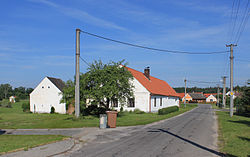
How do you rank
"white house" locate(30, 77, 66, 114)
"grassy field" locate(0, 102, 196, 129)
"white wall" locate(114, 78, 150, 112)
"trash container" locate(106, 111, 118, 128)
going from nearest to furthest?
"trash container" locate(106, 111, 118, 128), "grassy field" locate(0, 102, 196, 129), "white wall" locate(114, 78, 150, 112), "white house" locate(30, 77, 66, 114)

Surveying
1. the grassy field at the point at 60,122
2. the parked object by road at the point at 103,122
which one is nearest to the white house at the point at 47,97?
the grassy field at the point at 60,122

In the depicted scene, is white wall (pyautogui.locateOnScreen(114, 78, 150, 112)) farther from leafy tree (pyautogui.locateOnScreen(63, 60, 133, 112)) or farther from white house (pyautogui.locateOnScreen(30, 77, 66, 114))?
white house (pyautogui.locateOnScreen(30, 77, 66, 114))

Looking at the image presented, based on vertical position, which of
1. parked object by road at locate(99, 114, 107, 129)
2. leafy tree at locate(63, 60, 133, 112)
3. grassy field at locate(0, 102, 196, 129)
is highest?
leafy tree at locate(63, 60, 133, 112)

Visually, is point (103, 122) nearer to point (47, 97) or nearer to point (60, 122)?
point (60, 122)

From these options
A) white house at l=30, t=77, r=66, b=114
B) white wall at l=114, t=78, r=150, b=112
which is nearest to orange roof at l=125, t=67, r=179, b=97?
white wall at l=114, t=78, r=150, b=112

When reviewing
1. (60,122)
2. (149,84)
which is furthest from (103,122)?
(149,84)

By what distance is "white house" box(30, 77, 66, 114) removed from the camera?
35.0 meters

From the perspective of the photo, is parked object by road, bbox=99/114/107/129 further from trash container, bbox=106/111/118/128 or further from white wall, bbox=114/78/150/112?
white wall, bbox=114/78/150/112

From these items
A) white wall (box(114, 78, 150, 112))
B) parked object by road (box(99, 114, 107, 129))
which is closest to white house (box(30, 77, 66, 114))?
white wall (box(114, 78, 150, 112))

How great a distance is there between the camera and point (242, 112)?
35438 mm

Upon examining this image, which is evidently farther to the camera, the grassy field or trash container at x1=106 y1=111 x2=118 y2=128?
the grassy field

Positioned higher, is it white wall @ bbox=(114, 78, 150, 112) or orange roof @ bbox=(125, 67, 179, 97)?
orange roof @ bbox=(125, 67, 179, 97)

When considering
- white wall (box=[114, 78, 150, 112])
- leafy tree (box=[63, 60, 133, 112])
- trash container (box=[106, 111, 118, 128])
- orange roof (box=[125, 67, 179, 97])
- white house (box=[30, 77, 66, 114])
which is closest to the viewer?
trash container (box=[106, 111, 118, 128])

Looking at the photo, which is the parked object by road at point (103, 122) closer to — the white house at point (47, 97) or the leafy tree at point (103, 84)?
the leafy tree at point (103, 84)
